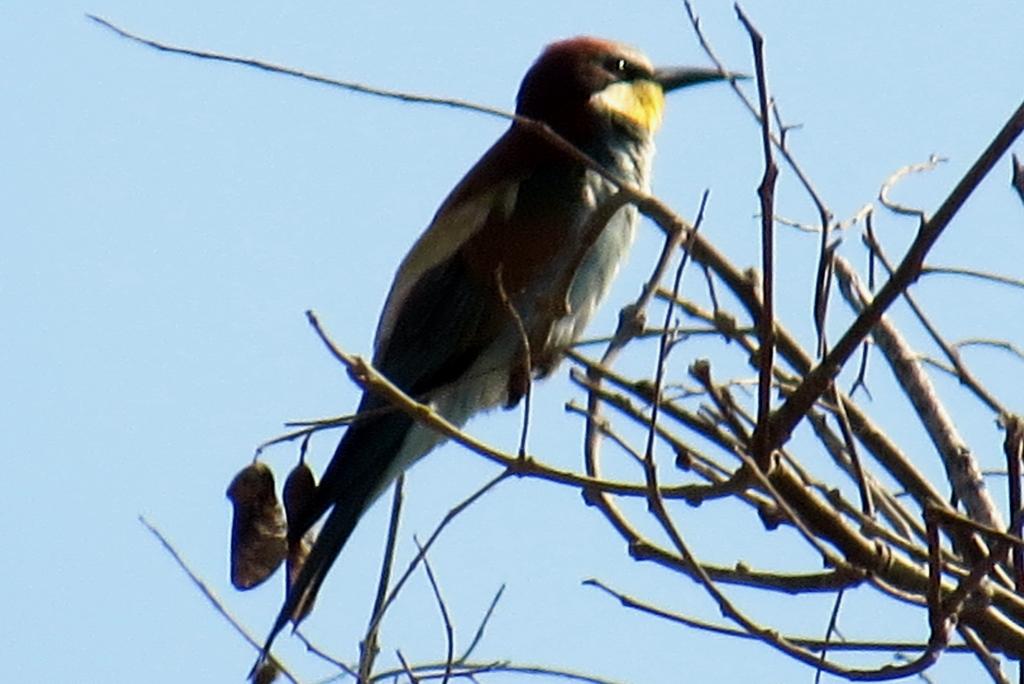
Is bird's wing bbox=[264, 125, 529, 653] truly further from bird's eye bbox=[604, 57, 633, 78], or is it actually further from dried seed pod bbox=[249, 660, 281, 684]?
dried seed pod bbox=[249, 660, 281, 684]

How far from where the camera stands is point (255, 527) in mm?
2379

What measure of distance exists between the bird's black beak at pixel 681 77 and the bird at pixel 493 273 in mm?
153

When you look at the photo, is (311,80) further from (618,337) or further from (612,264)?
(612,264)

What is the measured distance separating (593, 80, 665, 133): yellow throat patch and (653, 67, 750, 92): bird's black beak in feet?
0.08

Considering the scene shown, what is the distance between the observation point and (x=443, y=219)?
12.3 ft

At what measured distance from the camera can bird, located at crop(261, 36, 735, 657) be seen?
343cm

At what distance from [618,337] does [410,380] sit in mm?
1616

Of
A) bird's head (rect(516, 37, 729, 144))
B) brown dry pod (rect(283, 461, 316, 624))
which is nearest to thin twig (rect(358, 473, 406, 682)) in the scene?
brown dry pod (rect(283, 461, 316, 624))

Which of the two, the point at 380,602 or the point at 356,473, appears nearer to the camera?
the point at 380,602

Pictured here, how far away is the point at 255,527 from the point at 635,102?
1.84m

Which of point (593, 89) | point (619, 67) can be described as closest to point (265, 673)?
point (593, 89)

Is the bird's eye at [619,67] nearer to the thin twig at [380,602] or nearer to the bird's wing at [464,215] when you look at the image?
the bird's wing at [464,215]

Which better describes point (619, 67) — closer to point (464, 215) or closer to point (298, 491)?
point (464, 215)

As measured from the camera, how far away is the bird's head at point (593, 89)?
385 cm
